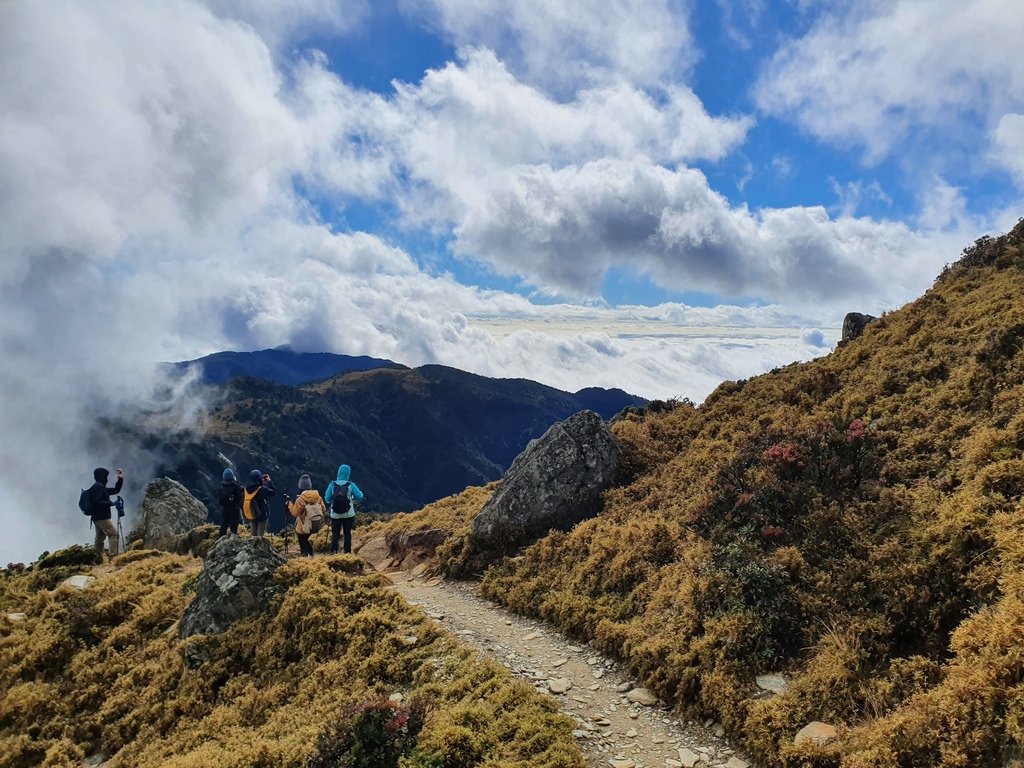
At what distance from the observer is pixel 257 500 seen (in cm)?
2350

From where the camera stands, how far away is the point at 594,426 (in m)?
23.5

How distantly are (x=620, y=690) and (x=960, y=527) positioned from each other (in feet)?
24.4

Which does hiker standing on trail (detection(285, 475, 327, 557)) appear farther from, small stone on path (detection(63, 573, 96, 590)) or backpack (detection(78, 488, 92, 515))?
backpack (detection(78, 488, 92, 515))

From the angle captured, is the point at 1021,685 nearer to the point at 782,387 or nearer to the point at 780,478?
the point at 780,478

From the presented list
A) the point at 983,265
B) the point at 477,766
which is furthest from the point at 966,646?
the point at 983,265

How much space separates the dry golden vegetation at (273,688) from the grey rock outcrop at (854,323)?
27115 millimetres

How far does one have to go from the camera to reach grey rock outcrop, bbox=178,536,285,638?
15992 millimetres

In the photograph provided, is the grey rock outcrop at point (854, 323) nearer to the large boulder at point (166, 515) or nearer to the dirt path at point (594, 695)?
the dirt path at point (594, 695)

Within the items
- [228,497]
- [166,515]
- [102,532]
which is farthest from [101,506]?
[228,497]

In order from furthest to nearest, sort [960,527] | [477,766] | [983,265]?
[983,265] < [960,527] < [477,766]

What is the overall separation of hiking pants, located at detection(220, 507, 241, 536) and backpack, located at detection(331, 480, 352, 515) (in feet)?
19.0

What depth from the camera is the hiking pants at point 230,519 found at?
2401cm

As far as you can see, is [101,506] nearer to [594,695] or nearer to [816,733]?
[594,695]

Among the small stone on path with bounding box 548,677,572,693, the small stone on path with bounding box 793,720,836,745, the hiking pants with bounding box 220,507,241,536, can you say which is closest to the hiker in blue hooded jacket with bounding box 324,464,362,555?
the hiking pants with bounding box 220,507,241,536
